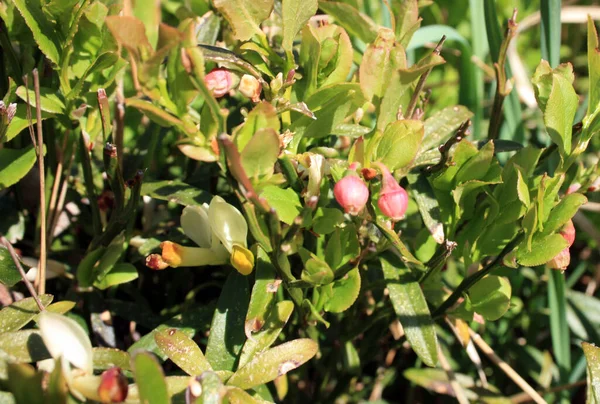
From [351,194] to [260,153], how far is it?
0.31 feet

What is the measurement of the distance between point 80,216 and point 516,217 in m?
0.62

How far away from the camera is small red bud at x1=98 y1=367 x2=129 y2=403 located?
545 millimetres

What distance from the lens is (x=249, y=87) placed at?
0.67 metres

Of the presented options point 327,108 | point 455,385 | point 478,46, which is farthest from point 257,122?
point 478,46

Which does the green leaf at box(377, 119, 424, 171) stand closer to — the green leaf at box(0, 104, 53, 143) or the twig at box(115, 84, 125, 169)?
the twig at box(115, 84, 125, 169)

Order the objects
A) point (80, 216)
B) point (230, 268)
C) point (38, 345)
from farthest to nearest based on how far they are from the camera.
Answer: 1. point (80, 216)
2. point (230, 268)
3. point (38, 345)

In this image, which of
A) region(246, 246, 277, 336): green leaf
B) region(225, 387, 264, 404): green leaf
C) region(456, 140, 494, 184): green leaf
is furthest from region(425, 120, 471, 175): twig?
region(225, 387, 264, 404): green leaf

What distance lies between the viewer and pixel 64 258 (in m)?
0.94

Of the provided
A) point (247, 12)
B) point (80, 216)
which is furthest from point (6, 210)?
point (247, 12)

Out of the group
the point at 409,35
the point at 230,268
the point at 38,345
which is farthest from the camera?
the point at 230,268

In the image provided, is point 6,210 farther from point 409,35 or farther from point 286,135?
point 409,35

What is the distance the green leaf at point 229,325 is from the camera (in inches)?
28.8

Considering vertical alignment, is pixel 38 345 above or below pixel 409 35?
below

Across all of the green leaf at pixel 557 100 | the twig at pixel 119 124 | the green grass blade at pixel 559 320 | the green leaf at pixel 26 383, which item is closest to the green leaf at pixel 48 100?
the twig at pixel 119 124
